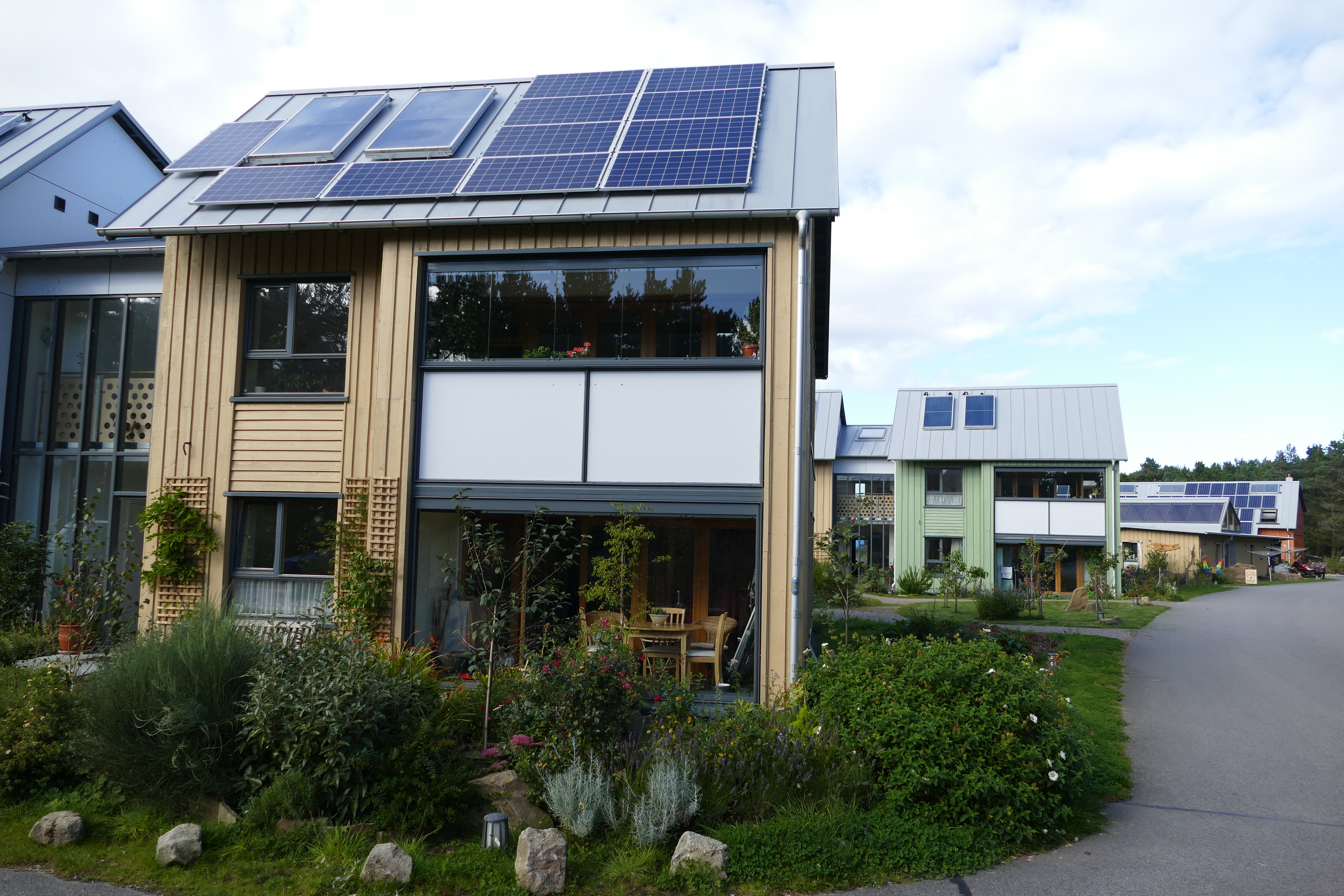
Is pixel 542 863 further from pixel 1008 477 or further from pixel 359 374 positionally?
pixel 1008 477

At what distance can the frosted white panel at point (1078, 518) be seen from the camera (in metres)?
26.4

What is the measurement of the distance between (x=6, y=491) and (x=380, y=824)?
993 cm

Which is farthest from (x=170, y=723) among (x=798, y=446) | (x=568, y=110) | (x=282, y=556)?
(x=568, y=110)

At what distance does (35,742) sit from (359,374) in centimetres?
467

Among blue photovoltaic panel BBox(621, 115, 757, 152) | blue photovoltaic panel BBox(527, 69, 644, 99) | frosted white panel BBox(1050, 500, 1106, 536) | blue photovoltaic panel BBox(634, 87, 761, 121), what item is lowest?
frosted white panel BBox(1050, 500, 1106, 536)

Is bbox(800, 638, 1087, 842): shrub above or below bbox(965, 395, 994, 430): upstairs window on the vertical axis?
below

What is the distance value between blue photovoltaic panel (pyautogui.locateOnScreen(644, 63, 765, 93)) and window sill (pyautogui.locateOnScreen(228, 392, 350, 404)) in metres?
5.78

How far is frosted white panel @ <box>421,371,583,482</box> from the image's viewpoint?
866 centimetres

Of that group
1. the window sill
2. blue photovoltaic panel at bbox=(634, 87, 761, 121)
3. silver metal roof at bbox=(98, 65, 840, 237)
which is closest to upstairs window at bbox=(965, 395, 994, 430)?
silver metal roof at bbox=(98, 65, 840, 237)

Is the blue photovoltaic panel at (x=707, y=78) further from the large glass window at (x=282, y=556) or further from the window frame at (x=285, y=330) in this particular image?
the large glass window at (x=282, y=556)

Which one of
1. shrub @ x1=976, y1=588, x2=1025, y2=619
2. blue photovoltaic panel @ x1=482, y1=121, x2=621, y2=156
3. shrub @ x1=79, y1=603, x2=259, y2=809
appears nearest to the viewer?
shrub @ x1=79, y1=603, x2=259, y2=809

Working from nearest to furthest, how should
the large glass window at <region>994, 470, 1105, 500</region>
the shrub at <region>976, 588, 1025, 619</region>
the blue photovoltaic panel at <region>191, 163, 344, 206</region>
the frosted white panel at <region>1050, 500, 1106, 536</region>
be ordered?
the blue photovoltaic panel at <region>191, 163, 344, 206</region>, the shrub at <region>976, 588, 1025, 619</region>, the frosted white panel at <region>1050, 500, 1106, 536</region>, the large glass window at <region>994, 470, 1105, 500</region>

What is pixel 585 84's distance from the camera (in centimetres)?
1123

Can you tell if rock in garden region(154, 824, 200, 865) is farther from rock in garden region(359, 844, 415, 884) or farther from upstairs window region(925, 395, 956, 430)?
upstairs window region(925, 395, 956, 430)
